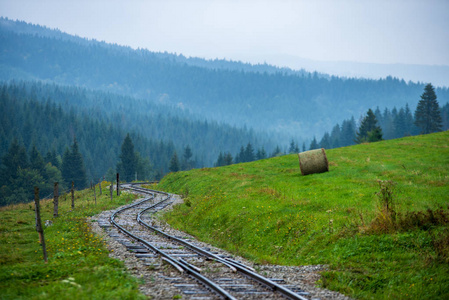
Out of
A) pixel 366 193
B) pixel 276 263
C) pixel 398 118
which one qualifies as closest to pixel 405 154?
pixel 366 193

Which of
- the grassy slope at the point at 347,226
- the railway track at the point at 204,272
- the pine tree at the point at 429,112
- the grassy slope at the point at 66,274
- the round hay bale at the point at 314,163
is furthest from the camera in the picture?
the pine tree at the point at 429,112

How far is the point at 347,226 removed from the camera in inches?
584

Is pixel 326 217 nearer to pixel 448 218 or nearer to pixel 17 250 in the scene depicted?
pixel 448 218

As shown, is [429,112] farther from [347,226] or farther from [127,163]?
[347,226]

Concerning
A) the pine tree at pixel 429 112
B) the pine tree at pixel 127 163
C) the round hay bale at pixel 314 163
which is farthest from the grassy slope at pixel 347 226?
the pine tree at pixel 127 163

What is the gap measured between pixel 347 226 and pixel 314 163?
16.2 meters

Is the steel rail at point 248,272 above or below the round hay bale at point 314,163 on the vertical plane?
below

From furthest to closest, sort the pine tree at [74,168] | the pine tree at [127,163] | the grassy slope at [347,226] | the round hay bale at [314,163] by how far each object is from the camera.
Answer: the pine tree at [127,163] → the pine tree at [74,168] → the round hay bale at [314,163] → the grassy slope at [347,226]

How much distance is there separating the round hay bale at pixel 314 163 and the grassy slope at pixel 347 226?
37.1 inches

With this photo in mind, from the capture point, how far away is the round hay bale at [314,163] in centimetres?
3061

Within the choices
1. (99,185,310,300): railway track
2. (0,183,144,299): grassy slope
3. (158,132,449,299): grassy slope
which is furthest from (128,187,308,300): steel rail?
(0,183,144,299): grassy slope

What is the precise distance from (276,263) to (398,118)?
6352 inches

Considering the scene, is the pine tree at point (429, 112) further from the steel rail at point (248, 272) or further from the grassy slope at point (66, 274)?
the grassy slope at point (66, 274)

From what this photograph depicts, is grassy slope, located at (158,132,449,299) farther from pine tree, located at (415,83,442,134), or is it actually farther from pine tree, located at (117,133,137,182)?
pine tree, located at (117,133,137,182)
